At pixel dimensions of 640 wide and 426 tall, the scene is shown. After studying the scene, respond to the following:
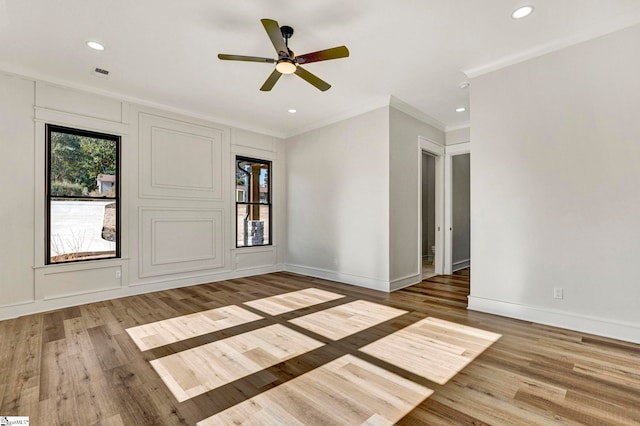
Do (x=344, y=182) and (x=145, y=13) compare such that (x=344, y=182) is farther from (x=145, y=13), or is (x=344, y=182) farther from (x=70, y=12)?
(x=70, y=12)

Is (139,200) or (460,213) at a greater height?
(139,200)

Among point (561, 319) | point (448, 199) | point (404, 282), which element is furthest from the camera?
point (448, 199)

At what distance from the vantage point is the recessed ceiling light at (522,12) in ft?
8.46

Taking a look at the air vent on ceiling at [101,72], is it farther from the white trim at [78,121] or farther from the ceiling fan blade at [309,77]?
the ceiling fan blade at [309,77]

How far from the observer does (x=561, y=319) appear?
3049mm

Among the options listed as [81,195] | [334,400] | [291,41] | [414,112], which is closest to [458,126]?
[414,112]

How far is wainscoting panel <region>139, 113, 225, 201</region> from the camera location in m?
4.64

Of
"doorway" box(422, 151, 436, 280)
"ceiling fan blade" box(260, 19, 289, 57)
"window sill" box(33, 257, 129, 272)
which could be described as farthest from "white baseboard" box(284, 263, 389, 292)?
"doorway" box(422, 151, 436, 280)

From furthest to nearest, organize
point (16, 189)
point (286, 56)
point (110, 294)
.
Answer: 1. point (110, 294)
2. point (16, 189)
3. point (286, 56)

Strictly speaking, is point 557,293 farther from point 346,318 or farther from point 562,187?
point 346,318

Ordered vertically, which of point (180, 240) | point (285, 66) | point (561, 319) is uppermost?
point (285, 66)

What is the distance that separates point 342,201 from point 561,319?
3.25 m

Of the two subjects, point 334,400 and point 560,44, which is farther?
point 560,44

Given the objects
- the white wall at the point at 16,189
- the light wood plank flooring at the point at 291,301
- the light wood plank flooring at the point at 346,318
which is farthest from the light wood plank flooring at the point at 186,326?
the white wall at the point at 16,189
